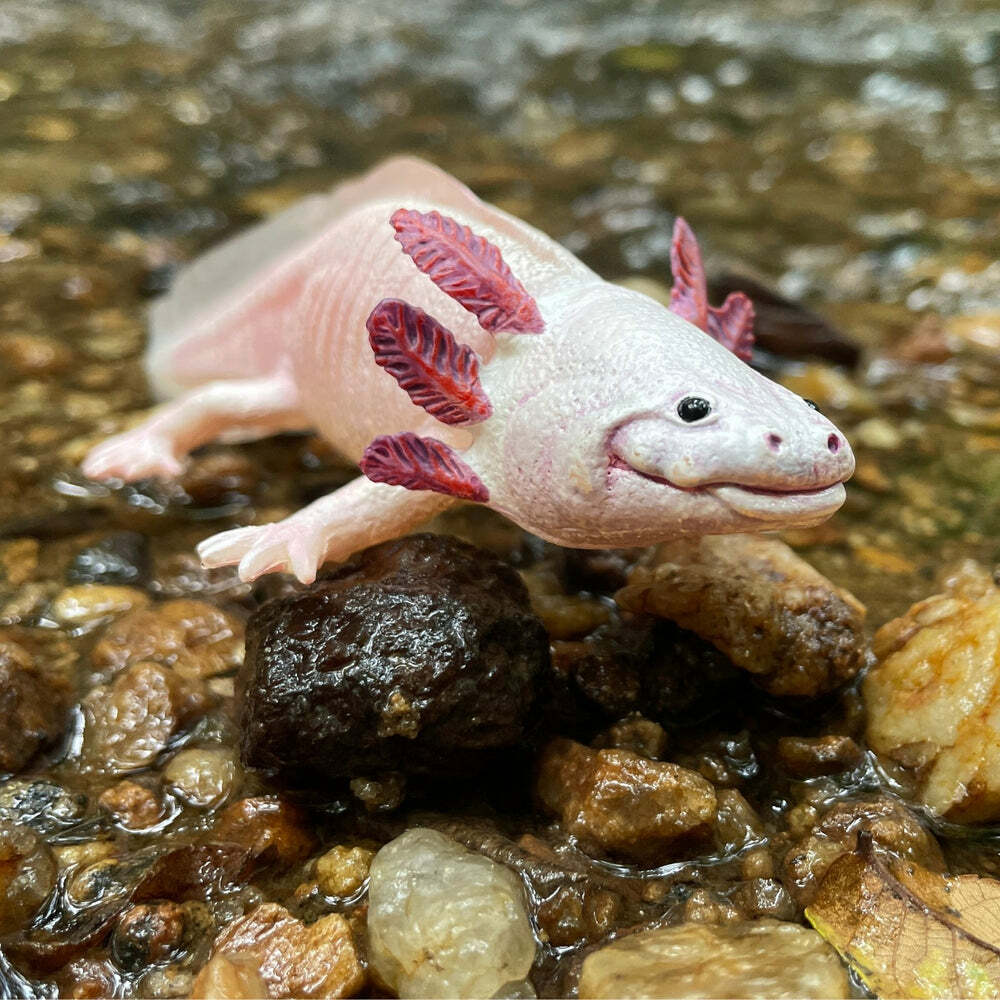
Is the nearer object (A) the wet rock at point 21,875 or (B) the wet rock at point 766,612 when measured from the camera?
(A) the wet rock at point 21,875

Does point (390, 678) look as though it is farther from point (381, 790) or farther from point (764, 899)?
point (764, 899)

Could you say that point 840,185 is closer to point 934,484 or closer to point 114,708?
point 934,484

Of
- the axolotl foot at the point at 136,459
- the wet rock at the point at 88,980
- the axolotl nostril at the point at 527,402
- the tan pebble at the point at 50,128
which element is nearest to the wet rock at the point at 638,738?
the axolotl nostril at the point at 527,402

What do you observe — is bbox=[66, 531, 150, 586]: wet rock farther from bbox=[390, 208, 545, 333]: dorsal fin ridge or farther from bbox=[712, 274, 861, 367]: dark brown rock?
bbox=[712, 274, 861, 367]: dark brown rock

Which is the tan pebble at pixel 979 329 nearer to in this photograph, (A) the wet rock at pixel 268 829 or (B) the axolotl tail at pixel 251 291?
(B) the axolotl tail at pixel 251 291

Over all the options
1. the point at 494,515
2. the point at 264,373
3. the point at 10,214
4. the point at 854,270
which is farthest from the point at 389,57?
the point at 494,515

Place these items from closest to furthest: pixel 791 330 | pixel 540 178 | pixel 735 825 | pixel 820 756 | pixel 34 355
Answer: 1. pixel 735 825
2. pixel 820 756
3. pixel 34 355
4. pixel 791 330
5. pixel 540 178

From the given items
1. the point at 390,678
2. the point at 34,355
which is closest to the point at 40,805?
the point at 390,678
